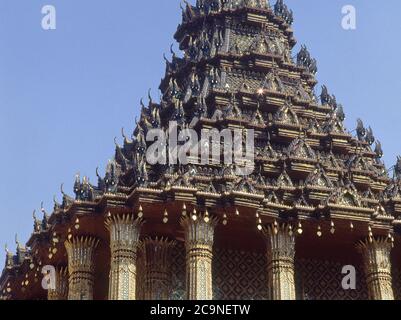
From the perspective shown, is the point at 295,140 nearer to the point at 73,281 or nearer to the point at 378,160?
the point at 378,160

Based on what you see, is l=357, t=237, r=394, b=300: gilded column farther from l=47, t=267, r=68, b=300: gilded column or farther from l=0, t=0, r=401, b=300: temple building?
l=47, t=267, r=68, b=300: gilded column

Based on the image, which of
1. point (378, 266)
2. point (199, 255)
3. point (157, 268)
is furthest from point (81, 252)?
point (378, 266)

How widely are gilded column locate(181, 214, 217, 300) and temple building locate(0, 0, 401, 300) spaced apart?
0.04m

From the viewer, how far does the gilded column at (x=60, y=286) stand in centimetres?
3528

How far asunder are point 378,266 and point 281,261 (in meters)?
3.97

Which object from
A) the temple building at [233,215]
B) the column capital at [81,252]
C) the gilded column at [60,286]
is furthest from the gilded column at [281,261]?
the gilded column at [60,286]

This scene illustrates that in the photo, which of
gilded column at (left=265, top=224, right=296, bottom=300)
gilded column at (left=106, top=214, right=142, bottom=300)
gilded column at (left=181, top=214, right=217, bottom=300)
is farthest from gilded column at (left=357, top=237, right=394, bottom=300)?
gilded column at (left=106, top=214, right=142, bottom=300)

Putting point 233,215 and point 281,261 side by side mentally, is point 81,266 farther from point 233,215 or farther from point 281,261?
point 281,261

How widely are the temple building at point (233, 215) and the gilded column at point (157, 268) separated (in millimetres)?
46

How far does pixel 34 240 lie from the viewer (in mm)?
34625

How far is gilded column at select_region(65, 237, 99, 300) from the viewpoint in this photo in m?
32.3

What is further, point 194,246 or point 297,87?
point 297,87
